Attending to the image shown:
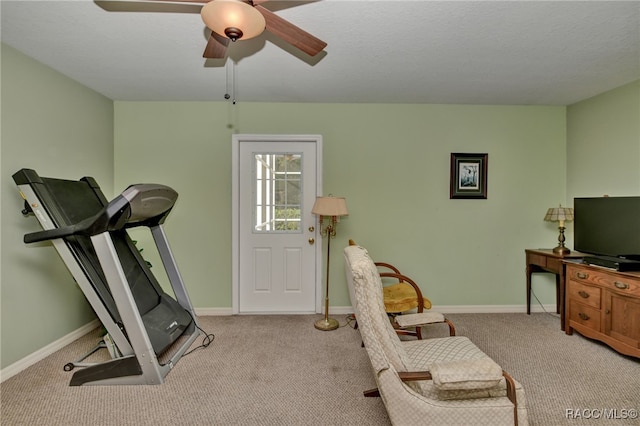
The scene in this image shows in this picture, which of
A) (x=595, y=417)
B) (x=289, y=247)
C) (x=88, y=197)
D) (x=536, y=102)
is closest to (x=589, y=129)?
(x=536, y=102)

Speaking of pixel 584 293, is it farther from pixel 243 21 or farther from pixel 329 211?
pixel 243 21

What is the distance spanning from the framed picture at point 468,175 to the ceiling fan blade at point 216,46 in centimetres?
278

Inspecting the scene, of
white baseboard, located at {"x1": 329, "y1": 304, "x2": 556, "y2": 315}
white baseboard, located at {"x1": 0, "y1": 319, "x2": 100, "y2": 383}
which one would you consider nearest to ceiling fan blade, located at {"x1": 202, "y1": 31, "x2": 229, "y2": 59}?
white baseboard, located at {"x1": 0, "y1": 319, "x2": 100, "y2": 383}

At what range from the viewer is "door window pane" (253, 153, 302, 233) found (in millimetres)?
3602

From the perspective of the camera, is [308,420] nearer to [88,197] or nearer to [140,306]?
[140,306]

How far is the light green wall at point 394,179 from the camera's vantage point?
3537mm

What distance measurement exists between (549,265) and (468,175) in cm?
127

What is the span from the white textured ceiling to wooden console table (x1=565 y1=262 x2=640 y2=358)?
179cm

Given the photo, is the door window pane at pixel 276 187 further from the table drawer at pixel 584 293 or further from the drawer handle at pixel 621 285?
the drawer handle at pixel 621 285

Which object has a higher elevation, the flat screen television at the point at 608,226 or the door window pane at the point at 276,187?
the door window pane at the point at 276,187

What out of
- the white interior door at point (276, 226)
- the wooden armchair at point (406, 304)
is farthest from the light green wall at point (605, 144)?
the white interior door at point (276, 226)

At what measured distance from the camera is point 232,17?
1.38 meters

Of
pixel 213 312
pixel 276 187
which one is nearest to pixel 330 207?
pixel 276 187

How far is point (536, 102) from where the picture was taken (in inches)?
138
